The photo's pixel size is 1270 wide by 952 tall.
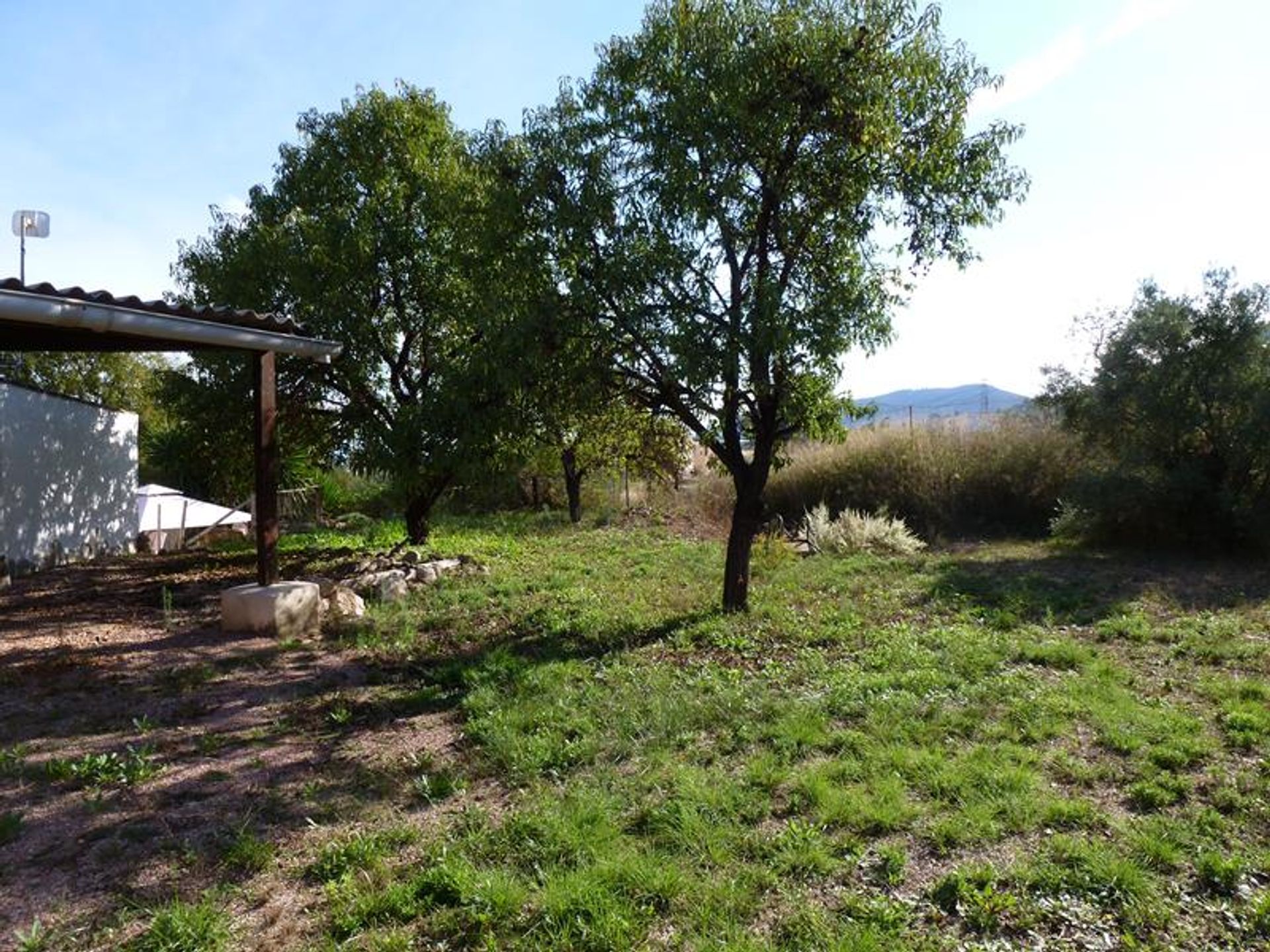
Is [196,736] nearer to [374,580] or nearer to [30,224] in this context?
[374,580]

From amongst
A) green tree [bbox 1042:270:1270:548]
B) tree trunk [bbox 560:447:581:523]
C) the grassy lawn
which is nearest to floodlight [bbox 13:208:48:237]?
the grassy lawn

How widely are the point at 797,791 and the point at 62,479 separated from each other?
1095 cm

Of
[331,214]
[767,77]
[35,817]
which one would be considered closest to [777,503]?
[331,214]

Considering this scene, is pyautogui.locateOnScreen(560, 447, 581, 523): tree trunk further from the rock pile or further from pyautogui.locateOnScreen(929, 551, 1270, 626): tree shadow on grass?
pyautogui.locateOnScreen(929, 551, 1270, 626): tree shadow on grass

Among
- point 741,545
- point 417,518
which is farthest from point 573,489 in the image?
point 741,545

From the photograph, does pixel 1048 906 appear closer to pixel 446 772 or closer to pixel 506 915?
pixel 506 915

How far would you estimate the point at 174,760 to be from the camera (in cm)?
426

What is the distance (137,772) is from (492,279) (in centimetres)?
450

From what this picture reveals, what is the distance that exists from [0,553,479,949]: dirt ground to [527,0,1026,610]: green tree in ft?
10.0

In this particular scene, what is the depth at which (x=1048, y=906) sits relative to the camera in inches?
112

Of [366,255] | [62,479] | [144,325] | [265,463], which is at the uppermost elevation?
[366,255]

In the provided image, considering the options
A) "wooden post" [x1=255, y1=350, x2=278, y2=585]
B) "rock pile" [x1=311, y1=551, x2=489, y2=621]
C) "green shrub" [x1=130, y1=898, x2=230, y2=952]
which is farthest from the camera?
"rock pile" [x1=311, y1=551, x2=489, y2=621]

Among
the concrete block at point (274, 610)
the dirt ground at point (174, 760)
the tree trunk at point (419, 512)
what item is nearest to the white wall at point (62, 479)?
the dirt ground at point (174, 760)

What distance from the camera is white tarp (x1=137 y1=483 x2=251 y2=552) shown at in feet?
43.7
